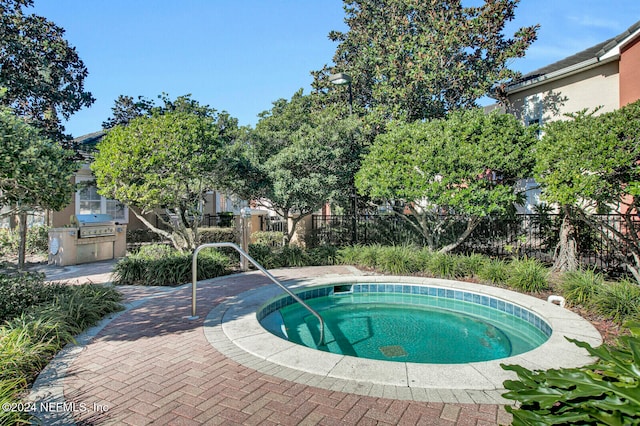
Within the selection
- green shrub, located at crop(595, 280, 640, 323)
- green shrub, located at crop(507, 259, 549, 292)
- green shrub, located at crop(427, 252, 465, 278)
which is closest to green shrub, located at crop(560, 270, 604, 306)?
green shrub, located at crop(595, 280, 640, 323)

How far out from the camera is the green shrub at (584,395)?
1354 millimetres

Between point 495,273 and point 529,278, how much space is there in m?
0.81

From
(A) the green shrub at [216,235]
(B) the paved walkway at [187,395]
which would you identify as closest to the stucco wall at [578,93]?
(A) the green shrub at [216,235]

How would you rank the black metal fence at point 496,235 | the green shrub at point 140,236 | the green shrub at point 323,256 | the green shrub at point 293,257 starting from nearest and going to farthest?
the black metal fence at point 496,235
the green shrub at point 293,257
the green shrub at point 323,256
the green shrub at point 140,236

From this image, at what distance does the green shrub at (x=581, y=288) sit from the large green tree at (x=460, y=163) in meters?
2.45

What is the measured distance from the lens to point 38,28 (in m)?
14.0

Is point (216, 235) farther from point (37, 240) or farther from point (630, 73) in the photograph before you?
point (630, 73)

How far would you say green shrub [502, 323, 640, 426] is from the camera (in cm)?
135

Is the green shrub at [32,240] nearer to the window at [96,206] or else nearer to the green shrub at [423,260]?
the window at [96,206]

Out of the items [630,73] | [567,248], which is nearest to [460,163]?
[567,248]

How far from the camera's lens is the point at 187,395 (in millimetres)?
3459

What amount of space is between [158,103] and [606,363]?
15.4 m

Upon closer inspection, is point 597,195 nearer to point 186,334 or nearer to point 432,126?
point 432,126

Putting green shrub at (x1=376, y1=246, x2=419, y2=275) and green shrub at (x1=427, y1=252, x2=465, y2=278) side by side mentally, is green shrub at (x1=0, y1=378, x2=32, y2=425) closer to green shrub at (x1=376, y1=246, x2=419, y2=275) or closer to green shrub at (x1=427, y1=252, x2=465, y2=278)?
green shrub at (x1=376, y1=246, x2=419, y2=275)
